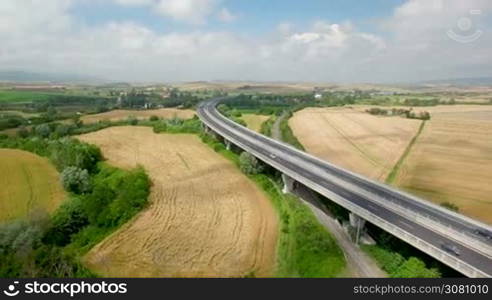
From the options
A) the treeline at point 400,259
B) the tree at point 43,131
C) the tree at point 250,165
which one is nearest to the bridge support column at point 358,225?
the treeline at point 400,259

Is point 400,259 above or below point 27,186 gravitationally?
above

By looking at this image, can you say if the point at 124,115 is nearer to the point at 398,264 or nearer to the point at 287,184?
the point at 287,184

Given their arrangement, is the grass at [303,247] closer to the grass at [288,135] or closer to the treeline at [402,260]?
the treeline at [402,260]

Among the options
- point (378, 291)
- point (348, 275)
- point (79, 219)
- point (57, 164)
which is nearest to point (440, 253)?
point (348, 275)

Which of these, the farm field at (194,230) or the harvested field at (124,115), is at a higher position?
the harvested field at (124,115)

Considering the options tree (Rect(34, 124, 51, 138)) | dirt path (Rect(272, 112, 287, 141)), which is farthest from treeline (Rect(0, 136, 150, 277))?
dirt path (Rect(272, 112, 287, 141))

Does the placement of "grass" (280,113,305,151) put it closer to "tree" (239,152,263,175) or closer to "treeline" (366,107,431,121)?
"tree" (239,152,263,175)

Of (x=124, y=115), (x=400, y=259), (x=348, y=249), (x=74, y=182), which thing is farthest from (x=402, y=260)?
(x=124, y=115)
